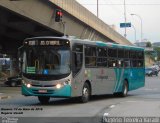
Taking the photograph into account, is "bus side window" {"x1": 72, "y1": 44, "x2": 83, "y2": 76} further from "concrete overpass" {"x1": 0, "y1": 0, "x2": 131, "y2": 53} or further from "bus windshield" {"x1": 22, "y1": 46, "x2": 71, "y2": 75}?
"concrete overpass" {"x1": 0, "y1": 0, "x2": 131, "y2": 53}

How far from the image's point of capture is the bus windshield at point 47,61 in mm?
20181

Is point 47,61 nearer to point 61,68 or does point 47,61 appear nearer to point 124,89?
point 61,68

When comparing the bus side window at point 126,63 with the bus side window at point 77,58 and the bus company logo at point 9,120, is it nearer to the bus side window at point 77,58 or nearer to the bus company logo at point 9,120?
the bus side window at point 77,58

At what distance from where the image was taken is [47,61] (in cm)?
2025

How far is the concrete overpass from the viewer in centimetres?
3456

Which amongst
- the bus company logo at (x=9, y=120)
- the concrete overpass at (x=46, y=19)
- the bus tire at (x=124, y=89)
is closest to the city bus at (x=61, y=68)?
the bus tire at (x=124, y=89)

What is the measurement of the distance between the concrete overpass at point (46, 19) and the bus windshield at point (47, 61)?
36.6ft

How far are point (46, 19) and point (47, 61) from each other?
18.9m

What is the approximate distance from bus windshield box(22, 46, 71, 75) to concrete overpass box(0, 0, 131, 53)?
11.2m

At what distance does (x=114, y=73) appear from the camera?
83.2 feet

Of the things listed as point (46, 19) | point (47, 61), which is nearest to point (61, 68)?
point (47, 61)

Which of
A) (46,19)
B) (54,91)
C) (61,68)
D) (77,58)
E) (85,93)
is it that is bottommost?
(85,93)

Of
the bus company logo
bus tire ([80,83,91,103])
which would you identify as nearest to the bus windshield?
bus tire ([80,83,91,103])

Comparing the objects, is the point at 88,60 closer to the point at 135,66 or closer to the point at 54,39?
the point at 54,39
